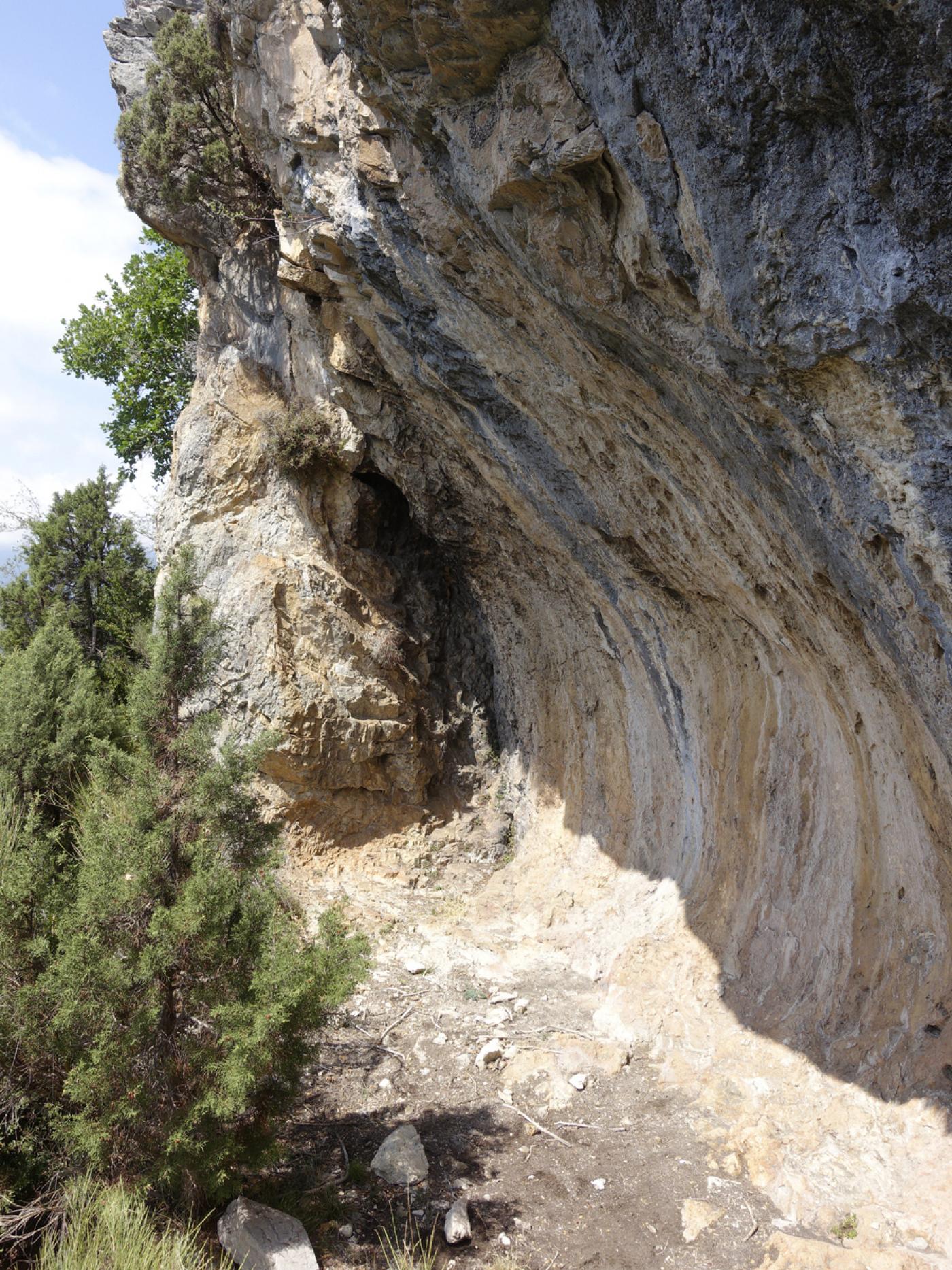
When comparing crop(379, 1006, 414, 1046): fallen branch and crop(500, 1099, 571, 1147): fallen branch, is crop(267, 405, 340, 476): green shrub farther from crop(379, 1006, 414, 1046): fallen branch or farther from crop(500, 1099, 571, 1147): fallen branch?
crop(500, 1099, 571, 1147): fallen branch

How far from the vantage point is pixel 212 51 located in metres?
8.85

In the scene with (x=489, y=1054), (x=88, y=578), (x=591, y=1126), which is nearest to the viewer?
(x=591, y=1126)

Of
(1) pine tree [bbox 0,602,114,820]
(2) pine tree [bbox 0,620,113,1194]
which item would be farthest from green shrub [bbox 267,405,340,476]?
(2) pine tree [bbox 0,620,113,1194]

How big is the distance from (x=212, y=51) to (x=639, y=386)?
666 centimetres

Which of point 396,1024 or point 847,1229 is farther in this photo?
point 396,1024

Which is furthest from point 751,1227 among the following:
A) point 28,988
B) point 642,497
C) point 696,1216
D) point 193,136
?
point 193,136

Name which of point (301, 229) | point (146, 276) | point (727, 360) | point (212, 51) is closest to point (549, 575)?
point (301, 229)

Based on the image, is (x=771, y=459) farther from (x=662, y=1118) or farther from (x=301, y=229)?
(x=301, y=229)

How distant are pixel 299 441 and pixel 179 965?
19.6ft

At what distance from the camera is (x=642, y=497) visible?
21.2 feet

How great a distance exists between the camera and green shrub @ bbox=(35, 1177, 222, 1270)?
3.81 m

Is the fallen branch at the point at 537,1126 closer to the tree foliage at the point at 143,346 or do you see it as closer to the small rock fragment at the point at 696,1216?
the small rock fragment at the point at 696,1216

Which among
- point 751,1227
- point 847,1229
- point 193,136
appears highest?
point 193,136

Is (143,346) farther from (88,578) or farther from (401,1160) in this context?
(401,1160)
